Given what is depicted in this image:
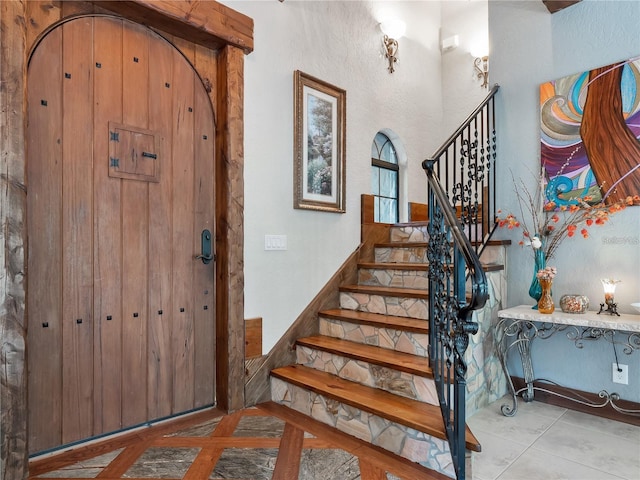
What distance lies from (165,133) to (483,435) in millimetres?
2518

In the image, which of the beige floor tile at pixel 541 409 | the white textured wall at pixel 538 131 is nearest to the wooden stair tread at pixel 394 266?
the white textured wall at pixel 538 131

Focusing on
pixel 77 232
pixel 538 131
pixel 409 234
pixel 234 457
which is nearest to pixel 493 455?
pixel 234 457

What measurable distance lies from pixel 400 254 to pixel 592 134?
1.62 meters

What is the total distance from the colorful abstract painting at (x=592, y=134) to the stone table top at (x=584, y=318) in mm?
739

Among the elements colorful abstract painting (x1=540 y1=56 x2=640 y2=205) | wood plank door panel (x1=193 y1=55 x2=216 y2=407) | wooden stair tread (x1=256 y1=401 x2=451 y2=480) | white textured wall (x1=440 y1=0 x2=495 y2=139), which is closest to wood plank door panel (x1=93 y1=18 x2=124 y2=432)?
wood plank door panel (x1=193 y1=55 x2=216 y2=407)

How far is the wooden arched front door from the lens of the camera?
196cm

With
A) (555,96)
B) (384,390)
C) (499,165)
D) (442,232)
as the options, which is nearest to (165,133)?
(442,232)

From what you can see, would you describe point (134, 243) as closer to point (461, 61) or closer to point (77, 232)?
point (77, 232)

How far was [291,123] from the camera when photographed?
296 cm

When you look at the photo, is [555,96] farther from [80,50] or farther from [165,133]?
[80,50]

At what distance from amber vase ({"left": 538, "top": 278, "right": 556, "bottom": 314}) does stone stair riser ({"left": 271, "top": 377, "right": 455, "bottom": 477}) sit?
120 cm

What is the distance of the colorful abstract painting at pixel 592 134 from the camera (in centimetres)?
244

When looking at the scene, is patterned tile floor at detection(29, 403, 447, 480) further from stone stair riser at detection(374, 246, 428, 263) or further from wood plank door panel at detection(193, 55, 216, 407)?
stone stair riser at detection(374, 246, 428, 263)

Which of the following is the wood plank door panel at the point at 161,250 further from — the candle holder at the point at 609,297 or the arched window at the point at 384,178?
the candle holder at the point at 609,297
